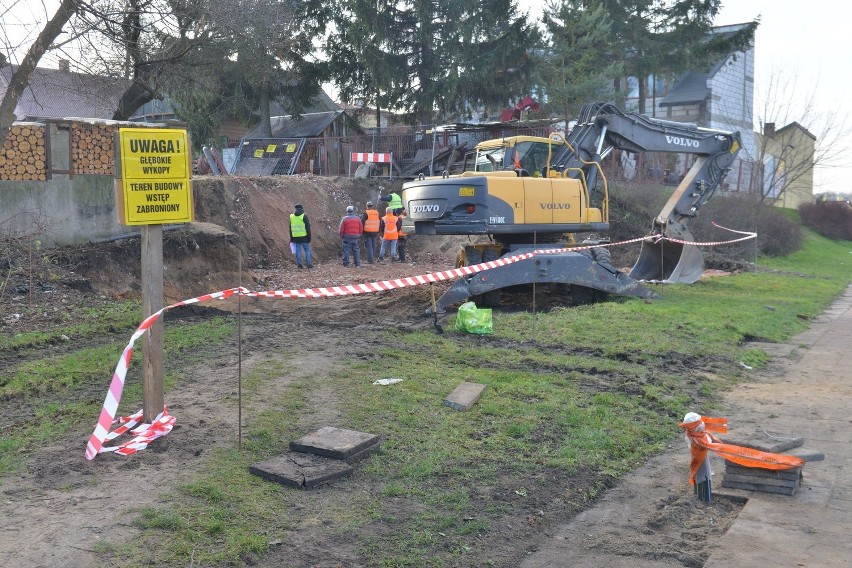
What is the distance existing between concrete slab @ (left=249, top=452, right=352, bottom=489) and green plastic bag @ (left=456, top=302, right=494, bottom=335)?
581 centimetres

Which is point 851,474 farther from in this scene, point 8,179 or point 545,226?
point 8,179

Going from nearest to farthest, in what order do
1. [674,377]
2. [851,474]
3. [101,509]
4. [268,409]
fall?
[101,509] → [851,474] → [268,409] → [674,377]

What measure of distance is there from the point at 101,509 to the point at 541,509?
9.72ft

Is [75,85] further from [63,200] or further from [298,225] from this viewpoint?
[298,225]

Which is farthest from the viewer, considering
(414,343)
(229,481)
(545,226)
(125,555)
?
(545,226)

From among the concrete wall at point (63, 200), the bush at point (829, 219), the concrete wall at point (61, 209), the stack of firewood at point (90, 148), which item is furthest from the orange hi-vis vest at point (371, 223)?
the bush at point (829, 219)

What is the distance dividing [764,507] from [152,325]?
4910 millimetres

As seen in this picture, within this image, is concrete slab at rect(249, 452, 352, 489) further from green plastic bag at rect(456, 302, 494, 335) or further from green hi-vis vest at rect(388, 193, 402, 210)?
green hi-vis vest at rect(388, 193, 402, 210)

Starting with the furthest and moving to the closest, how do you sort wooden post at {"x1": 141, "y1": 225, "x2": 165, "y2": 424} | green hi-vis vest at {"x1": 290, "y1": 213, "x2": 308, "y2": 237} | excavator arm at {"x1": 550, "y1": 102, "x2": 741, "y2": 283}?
green hi-vis vest at {"x1": 290, "y1": 213, "x2": 308, "y2": 237}, excavator arm at {"x1": 550, "y1": 102, "x2": 741, "y2": 283}, wooden post at {"x1": 141, "y1": 225, "x2": 165, "y2": 424}

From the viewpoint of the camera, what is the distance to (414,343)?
11141 millimetres

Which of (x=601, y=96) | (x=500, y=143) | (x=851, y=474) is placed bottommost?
(x=851, y=474)

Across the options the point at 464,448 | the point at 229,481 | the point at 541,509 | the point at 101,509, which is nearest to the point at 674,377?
the point at 464,448

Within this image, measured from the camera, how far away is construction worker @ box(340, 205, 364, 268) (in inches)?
844

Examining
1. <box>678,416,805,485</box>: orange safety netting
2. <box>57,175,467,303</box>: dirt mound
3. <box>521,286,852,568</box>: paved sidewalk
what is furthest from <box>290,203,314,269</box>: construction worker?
<box>678,416,805,485</box>: orange safety netting
